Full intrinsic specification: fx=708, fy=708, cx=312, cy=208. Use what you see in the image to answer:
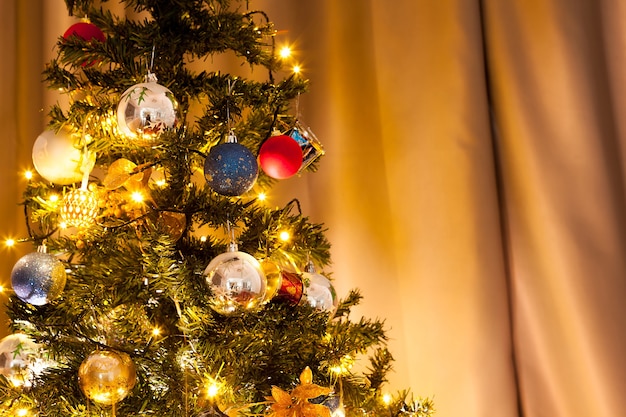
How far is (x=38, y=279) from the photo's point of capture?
3.33ft

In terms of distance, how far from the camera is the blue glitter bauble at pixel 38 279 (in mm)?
1016

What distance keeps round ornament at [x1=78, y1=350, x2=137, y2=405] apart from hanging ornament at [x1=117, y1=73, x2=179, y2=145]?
31cm

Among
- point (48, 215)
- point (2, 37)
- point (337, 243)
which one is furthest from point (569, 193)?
point (2, 37)

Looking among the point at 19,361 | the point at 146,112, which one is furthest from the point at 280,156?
the point at 19,361

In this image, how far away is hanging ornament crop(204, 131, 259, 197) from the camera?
0.97m

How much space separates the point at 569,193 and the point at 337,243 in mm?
520

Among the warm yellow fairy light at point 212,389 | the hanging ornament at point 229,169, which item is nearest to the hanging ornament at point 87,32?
the hanging ornament at point 229,169

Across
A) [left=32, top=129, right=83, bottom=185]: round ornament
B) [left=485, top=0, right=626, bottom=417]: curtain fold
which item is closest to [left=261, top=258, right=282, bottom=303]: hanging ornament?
[left=32, top=129, right=83, bottom=185]: round ornament

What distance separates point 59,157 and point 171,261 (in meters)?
0.29

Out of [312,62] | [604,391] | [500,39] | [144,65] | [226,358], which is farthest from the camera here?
[312,62]

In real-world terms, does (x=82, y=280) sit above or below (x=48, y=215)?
below

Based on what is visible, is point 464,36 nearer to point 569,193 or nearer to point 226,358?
point 569,193

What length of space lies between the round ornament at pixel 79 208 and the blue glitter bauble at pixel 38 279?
0.07 m

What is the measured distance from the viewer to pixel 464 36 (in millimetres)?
1583
